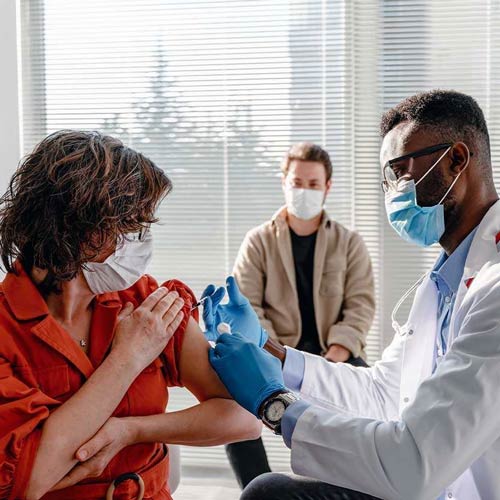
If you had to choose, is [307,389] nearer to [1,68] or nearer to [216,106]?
[216,106]

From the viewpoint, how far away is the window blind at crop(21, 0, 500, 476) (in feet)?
11.2

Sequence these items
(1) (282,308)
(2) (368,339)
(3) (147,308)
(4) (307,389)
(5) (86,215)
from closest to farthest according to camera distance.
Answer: (5) (86,215) → (3) (147,308) → (4) (307,389) → (1) (282,308) → (2) (368,339)

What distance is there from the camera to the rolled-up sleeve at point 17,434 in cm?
135

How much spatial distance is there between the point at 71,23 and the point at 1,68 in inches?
15.9

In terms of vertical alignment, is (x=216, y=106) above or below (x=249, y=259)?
above

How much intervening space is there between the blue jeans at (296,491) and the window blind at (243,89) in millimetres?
1866

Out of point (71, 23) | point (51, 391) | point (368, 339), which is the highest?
point (71, 23)

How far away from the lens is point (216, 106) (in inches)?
141

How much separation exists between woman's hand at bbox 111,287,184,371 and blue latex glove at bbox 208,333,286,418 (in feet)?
0.38

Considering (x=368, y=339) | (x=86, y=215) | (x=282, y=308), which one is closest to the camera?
(x=86, y=215)

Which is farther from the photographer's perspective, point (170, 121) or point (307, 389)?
point (170, 121)

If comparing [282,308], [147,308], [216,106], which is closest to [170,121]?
[216,106]

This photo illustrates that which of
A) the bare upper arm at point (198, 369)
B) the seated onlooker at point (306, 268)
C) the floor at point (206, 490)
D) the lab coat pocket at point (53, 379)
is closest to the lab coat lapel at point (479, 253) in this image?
the bare upper arm at point (198, 369)

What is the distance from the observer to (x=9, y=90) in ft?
11.7
